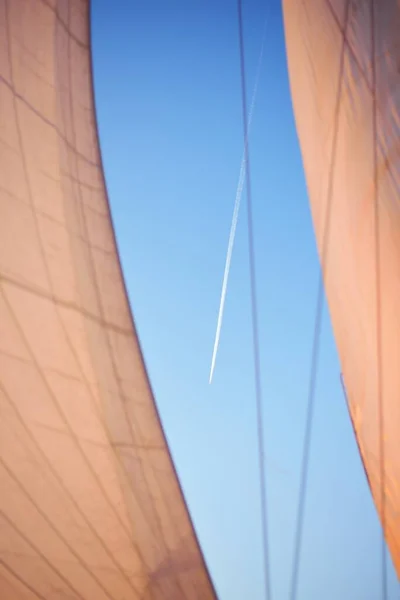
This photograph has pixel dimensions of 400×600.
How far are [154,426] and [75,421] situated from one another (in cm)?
67

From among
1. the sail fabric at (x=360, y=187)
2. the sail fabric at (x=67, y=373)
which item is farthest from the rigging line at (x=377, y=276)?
the sail fabric at (x=67, y=373)

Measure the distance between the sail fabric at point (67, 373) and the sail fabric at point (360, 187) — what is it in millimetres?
1088

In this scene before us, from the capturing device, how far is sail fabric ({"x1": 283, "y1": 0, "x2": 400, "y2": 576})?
Result: 2199 millimetres

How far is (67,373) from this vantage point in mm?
2533

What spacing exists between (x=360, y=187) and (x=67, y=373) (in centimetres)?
149

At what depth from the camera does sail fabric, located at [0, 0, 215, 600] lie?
2.22 m

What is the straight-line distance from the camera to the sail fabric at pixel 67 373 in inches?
87.4

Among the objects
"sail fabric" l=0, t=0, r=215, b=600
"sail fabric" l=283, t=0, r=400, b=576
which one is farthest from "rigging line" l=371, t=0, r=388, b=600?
"sail fabric" l=0, t=0, r=215, b=600

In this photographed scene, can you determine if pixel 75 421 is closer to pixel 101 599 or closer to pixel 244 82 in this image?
pixel 101 599

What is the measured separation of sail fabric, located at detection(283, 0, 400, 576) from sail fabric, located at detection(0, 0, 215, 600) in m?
1.09

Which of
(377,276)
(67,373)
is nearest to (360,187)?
(377,276)

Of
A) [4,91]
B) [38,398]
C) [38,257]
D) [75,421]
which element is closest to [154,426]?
[75,421]

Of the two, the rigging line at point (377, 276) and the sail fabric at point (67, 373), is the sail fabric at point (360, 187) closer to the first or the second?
the rigging line at point (377, 276)

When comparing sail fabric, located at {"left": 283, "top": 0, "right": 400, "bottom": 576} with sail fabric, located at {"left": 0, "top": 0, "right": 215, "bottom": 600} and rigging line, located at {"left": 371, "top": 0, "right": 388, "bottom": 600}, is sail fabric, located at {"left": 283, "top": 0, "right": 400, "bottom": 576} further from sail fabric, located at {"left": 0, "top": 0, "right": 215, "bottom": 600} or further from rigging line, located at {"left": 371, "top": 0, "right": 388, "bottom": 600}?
sail fabric, located at {"left": 0, "top": 0, "right": 215, "bottom": 600}
